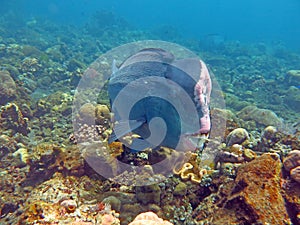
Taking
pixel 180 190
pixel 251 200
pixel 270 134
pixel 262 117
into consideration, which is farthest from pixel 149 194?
pixel 262 117

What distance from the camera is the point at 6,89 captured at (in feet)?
23.4

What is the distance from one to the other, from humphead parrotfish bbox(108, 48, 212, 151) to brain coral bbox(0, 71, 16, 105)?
17.8ft

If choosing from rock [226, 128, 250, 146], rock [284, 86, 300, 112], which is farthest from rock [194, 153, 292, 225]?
rock [284, 86, 300, 112]

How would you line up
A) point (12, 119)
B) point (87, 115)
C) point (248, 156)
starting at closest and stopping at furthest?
1. point (248, 156)
2. point (87, 115)
3. point (12, 119)

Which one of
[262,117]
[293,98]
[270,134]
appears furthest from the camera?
[293,98]

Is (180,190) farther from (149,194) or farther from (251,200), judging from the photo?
(251,200)

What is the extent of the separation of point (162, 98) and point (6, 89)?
6.42m

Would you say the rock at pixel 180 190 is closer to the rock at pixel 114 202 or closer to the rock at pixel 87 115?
the rock at pixel 114 202

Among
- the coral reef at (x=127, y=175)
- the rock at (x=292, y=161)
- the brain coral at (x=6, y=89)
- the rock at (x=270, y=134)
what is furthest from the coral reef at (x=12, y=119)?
the rock at (x=292, y=161)

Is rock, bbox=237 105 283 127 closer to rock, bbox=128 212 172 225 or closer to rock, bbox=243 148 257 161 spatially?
rock, bbox=243 148 257 161

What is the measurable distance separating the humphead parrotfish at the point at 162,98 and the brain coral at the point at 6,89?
5424 mm

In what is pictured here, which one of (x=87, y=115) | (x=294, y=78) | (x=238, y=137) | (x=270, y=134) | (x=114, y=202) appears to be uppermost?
(x=294, y=78)

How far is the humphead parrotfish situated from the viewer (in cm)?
211

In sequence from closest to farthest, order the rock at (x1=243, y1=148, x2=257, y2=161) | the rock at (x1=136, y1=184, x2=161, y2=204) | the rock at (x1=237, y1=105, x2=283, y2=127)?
1. the rock at (x1=136, y1=184, x2=161, y2=204)
2. the rock at (x1=243, y1=148, x2=257, y2=161)
3. the rock at (x1=237, y1=105, x2=283, y2=127)
